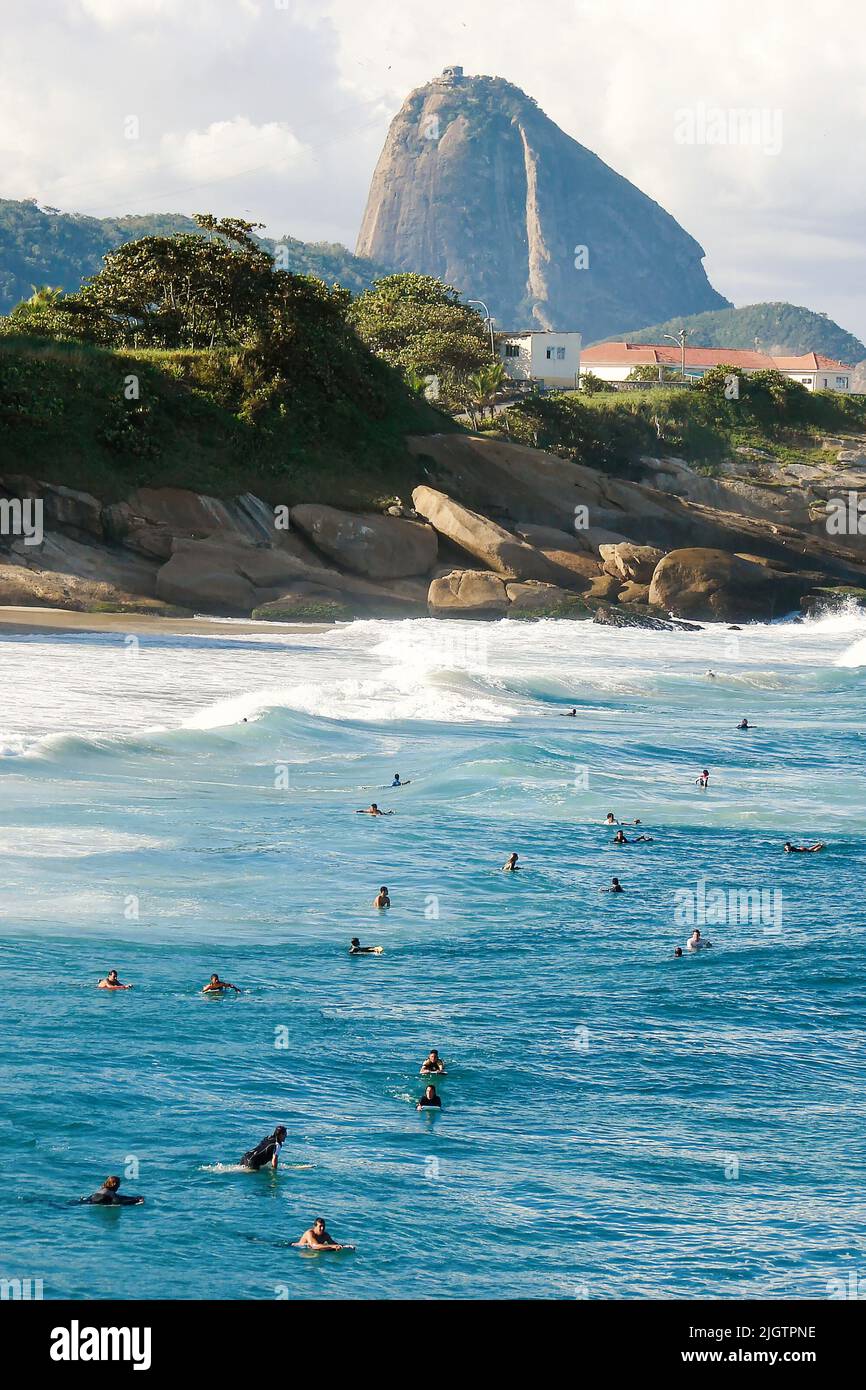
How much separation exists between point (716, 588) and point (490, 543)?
9776 millimetres

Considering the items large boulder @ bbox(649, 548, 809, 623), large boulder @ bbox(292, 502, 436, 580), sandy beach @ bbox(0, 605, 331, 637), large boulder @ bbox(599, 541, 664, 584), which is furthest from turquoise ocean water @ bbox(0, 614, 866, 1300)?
large boulder @ bbox(599, 541, 664, 584)

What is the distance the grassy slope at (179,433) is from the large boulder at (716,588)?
42.3 ft

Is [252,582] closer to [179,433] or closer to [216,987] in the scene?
[179,433]

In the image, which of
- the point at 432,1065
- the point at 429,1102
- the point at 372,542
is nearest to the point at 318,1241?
the point at 429,1102

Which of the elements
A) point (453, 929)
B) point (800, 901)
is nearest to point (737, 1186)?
point (453, 929)

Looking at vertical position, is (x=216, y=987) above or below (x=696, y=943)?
below

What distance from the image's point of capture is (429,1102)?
667 inches

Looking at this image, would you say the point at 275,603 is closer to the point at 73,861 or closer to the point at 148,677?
the point at 148,677

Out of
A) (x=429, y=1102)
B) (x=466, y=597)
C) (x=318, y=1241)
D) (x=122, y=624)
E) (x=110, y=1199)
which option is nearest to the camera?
(x=318, y=1241)

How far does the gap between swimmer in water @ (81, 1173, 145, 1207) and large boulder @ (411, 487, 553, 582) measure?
47.2 metres

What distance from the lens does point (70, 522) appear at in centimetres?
5697

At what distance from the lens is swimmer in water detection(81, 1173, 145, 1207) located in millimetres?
14477

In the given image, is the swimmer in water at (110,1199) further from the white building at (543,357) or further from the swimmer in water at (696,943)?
the white building at (543,357)

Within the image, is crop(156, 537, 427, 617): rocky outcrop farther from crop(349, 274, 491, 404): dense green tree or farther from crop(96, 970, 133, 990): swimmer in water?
crop(96, 970, 133, 990): swimmer in water
